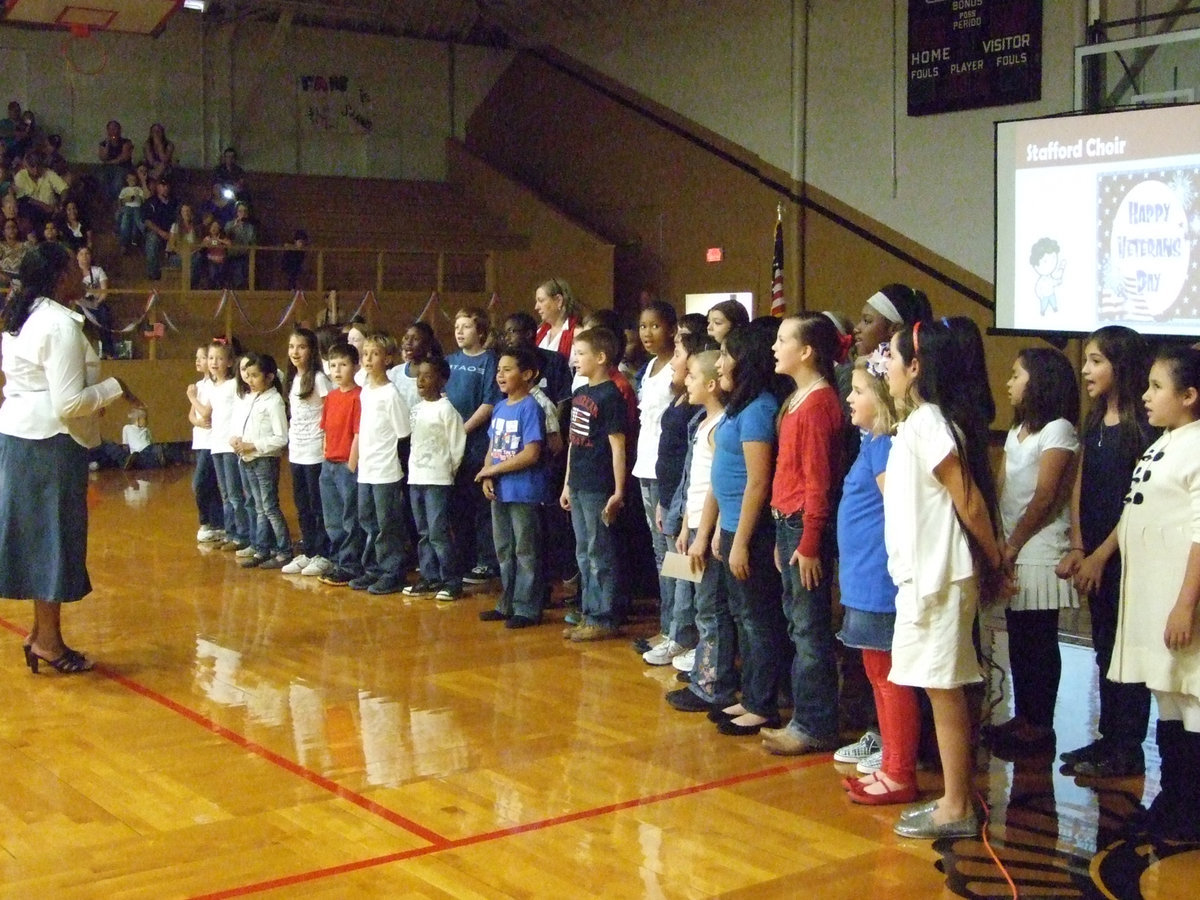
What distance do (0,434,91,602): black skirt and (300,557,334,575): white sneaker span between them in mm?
2244

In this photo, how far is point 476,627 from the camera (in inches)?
243

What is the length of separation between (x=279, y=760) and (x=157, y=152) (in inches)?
552

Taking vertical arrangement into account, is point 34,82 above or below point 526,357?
above

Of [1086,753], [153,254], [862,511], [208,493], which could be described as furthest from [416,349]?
[153,254]

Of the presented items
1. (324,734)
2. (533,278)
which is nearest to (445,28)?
(533,278)

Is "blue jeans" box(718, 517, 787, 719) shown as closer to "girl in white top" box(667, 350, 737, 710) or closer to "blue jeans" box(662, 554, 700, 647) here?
"girl in white top" box(667, 350, 737, 710)

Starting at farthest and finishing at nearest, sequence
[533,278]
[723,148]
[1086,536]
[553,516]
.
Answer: [533,278] < [723,148] < [553,516] < [1086,536]

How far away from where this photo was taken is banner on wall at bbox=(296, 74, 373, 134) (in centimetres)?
1877

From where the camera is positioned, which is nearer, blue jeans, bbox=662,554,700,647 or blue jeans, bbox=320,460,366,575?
blue jeans, bbox=662,554,700,647

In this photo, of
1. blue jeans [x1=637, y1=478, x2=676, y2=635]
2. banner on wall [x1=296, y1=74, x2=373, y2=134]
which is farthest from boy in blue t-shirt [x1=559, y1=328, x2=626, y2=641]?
banner on wall [x1=296, y1=74, x2=373, y2=134]

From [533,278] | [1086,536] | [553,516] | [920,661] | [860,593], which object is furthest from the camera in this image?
[533,278]

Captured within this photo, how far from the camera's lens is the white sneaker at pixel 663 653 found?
18.0 ft

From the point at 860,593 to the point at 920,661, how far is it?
1.34ft

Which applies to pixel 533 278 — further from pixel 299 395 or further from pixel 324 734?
pixel 324 734
